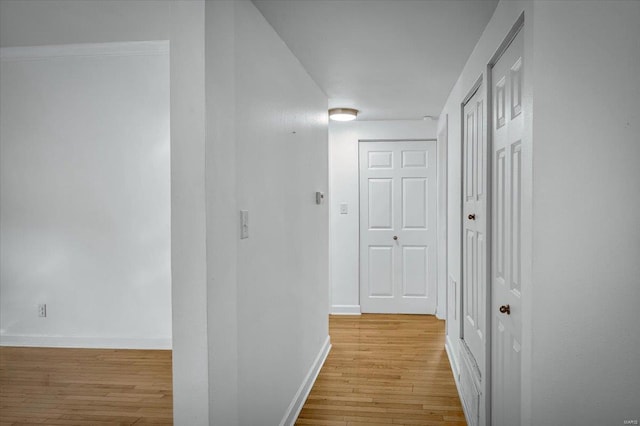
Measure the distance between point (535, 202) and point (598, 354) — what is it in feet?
1.62

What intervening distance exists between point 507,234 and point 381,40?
4.53 feet

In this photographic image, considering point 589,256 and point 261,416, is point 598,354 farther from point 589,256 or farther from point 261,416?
point 261,416

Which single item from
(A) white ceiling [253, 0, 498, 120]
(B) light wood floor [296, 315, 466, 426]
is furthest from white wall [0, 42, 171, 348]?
(A) white ceiling [253, 0, 498, 120]

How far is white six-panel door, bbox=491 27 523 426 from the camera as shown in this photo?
194cm

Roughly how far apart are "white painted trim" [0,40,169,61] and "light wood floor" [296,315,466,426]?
314 centimetres

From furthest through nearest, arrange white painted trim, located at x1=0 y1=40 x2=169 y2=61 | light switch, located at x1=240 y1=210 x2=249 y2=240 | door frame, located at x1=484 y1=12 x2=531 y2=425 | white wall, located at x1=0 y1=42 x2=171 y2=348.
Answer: white wall, located at x1=0 y1=42 x2=171 y2=348, white painted trim, located at x1=0 y1=40 x2=169 y2=61, door frame, located at x1=484 y1=12 x2=531 y2=425, light switch, located at x1=240 y1=210 x2=249 y2=240

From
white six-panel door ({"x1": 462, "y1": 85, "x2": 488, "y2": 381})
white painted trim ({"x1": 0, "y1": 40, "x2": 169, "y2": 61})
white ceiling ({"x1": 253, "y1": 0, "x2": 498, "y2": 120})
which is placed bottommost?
white six-panel door ({"x1": 462, "y1": 85, "x2": 488, "y2": 381})

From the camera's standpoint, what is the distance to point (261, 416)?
2.36 metres

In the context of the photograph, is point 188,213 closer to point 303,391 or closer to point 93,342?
point 303,391

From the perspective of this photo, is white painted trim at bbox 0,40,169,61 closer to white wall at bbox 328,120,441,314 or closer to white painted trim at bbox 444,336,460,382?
white wall at bbox 328,120,441,314

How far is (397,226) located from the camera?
5934 mm

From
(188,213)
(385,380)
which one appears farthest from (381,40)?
(385,380)

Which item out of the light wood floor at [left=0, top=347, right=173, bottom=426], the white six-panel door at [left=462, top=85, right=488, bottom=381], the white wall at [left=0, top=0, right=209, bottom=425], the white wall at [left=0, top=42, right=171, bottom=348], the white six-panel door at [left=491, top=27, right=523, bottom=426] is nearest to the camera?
the white wall at [left=0, top=0, right=209, bottom=425]

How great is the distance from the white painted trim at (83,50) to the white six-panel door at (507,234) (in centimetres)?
308
